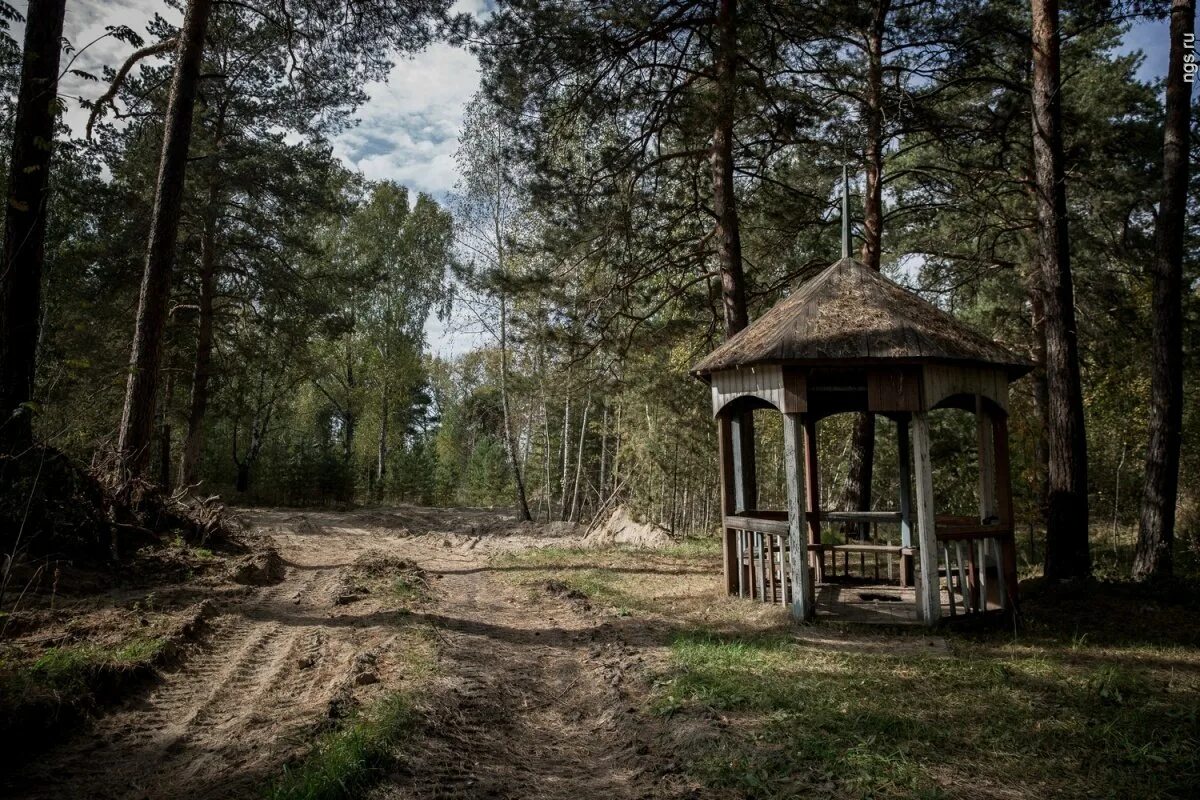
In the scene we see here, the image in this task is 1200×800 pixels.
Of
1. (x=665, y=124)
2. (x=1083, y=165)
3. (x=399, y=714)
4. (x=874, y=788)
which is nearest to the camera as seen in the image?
(x=874, y=788)

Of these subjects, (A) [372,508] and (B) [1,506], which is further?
(A) [372,508]

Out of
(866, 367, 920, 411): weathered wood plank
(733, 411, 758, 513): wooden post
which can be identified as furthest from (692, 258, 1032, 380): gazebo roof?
(733, 411, 758, 513): wooden post

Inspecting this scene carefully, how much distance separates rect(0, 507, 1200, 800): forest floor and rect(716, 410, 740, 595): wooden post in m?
0.49

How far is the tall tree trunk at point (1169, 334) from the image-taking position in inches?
320

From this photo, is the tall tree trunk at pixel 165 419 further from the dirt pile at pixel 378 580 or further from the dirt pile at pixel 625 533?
the dirt pile at pixel 625 533

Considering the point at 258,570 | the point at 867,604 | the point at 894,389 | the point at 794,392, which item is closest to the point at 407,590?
the point at 258,570

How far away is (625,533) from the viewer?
15.6 meters

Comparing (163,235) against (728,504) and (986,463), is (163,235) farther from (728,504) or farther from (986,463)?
(986,463)

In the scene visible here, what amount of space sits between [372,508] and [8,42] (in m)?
18.0

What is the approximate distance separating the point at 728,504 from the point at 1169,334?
5817mm

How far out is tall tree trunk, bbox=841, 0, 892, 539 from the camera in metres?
10.9

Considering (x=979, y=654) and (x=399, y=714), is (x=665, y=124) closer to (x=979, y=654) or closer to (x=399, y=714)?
(x=979, y=654)

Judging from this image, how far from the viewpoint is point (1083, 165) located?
1187 cm

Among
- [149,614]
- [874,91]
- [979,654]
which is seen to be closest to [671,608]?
[979,654]
